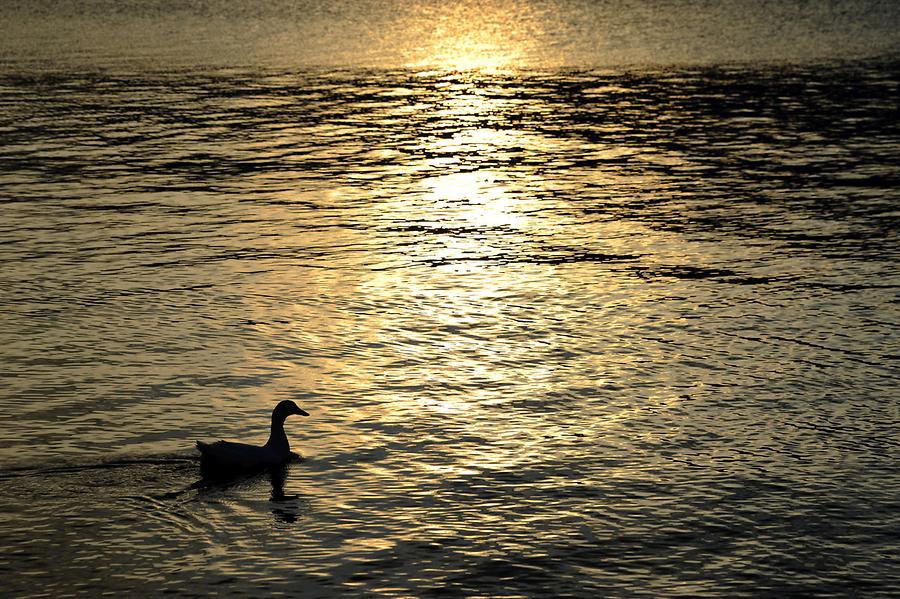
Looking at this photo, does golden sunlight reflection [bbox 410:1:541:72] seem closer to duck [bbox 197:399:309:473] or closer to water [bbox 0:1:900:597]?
water [bbox 0:1:900:597]

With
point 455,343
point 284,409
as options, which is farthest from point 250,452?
point 455,343

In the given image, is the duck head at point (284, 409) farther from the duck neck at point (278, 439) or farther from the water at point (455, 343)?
the water at point (455, 343)

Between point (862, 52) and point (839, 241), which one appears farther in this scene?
point (862, 52)

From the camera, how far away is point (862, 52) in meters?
77.2

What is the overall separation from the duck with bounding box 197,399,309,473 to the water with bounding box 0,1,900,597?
0.27m

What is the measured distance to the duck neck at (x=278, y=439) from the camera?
67.2 feet

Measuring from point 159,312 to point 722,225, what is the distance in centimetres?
1621

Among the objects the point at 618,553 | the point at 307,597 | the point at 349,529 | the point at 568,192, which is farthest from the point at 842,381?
the point at 568,192

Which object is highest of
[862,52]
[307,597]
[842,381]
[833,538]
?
[862,52]

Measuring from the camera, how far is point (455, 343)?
2653 centimetres

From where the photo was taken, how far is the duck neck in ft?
67.2

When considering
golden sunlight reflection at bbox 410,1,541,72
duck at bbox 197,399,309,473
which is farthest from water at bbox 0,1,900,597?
golden sunlight reflection at bbox 410,1,541,72

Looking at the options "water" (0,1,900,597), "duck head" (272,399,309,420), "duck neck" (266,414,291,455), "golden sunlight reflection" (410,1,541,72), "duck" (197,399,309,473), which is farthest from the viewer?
"golden sunlight reflection" (410,1,541,72)

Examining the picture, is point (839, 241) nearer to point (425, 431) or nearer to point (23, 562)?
point (425, 431)
